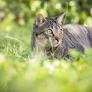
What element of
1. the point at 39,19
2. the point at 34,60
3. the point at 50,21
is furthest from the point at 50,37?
the point at 34,60

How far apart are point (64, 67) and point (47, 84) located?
0.99m

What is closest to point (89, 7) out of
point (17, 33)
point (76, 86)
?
point (17, 33)


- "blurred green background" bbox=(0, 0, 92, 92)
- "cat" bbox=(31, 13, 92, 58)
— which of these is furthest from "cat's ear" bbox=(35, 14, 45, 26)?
"blurred green background" bbox=(0, 0, 92, 92)

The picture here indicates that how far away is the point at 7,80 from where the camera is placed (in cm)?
409

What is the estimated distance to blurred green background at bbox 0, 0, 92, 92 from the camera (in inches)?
151

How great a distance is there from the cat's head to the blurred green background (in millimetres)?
229

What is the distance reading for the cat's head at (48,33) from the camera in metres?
7.11

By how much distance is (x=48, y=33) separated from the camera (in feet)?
23.6

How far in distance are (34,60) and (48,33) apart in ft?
5.12

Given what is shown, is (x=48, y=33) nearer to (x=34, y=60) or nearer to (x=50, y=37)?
(x=50, y=37)

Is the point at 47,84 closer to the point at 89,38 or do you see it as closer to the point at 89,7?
the point at 89,38

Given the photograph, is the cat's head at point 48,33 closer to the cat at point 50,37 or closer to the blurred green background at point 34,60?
the cat at point 50,37

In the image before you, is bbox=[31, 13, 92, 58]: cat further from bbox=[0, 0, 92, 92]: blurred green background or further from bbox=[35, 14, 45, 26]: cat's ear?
bbox=[0, 0, 92, 92]: blurred green background

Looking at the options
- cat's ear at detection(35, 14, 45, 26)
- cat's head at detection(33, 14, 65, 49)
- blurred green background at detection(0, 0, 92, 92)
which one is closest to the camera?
blurred green background at detection(0, 0, 92, 92)
